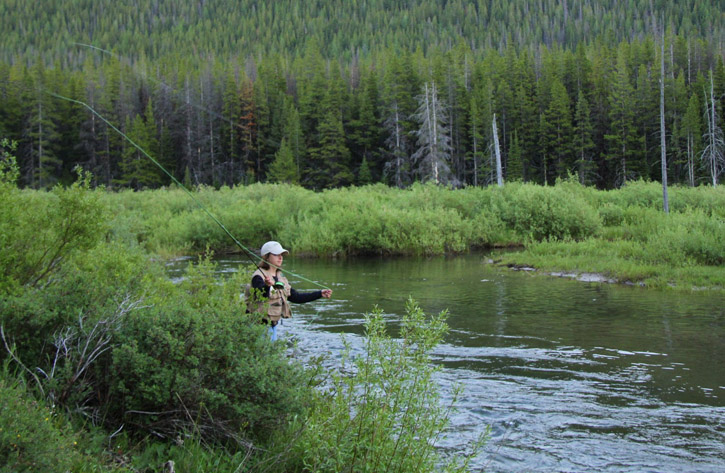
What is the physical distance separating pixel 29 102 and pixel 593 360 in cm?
7023

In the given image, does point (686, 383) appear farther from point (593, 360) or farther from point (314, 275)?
point (314, 275)

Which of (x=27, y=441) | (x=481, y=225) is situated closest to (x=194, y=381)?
(x=27, y=441)

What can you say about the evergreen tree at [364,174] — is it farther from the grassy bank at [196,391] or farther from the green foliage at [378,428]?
the green foliage at [378,428]

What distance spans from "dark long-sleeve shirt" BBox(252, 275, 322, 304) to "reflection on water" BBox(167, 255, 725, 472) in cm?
218

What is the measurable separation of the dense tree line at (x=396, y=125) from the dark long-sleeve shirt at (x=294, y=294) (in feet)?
159

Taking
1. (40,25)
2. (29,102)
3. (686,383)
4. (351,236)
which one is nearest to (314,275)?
(351,236)

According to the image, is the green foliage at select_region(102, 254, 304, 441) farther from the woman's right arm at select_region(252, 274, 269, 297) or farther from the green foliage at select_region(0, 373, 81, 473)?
the woman's right arm at select_region(252, 274, 269, 297)

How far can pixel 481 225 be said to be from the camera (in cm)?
2911

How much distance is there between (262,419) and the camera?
5.02m

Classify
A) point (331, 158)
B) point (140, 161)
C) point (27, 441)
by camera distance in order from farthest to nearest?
point (331, 158) → point (140, 161) → point (27, 441)

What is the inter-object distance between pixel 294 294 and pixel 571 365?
4.32m

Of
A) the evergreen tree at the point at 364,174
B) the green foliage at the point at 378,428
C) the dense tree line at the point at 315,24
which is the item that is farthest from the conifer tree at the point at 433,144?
the dense tree line at the point at 315,24

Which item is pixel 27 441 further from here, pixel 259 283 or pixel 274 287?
pixel 274 287

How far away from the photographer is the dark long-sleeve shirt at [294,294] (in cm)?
762
